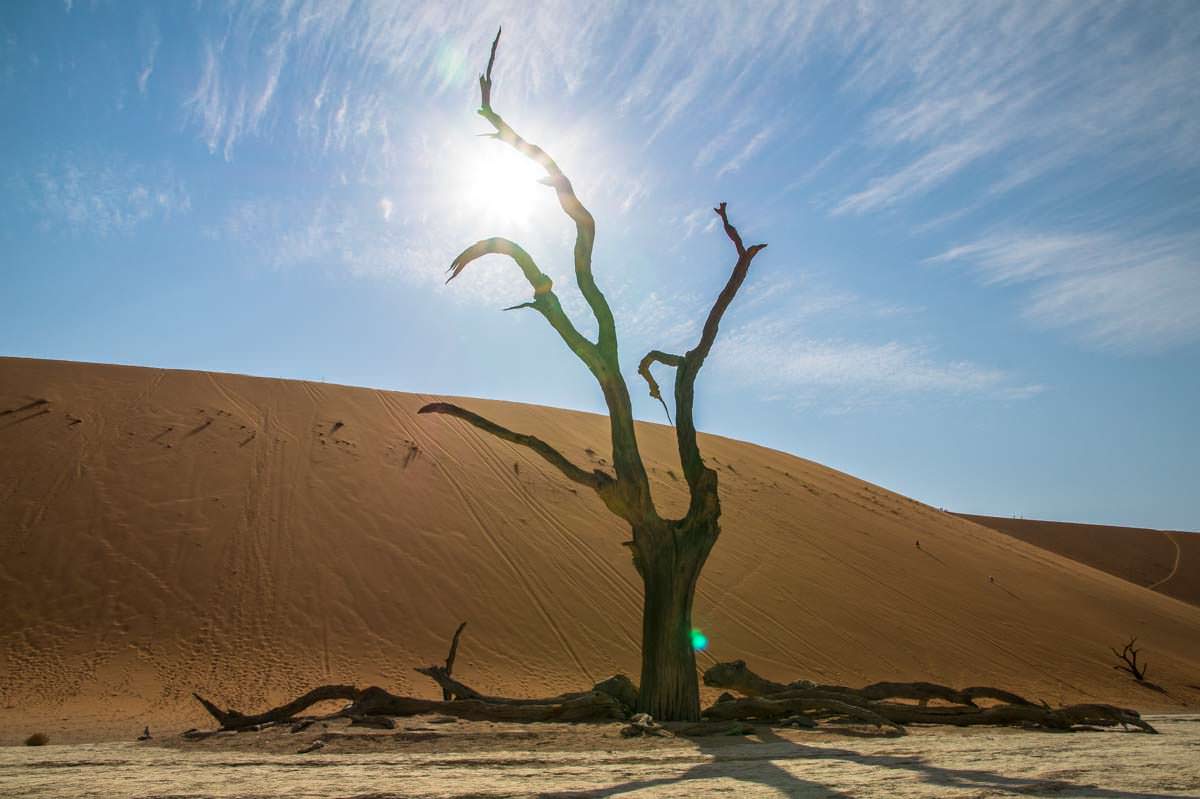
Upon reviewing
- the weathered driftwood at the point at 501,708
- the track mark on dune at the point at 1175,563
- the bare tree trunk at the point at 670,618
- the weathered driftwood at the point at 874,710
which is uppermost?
the track mark on dune at the point at 1175,563

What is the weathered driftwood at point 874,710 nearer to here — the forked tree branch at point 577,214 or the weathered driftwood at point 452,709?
the weathered driftwood at point 452,709

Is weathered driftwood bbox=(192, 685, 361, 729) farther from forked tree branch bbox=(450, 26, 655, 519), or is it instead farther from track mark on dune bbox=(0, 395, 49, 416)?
track mark on dune bbox=(0, 395, 49, 416)

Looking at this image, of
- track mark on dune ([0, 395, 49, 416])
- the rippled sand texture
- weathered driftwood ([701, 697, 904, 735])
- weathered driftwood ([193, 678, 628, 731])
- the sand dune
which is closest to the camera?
the rippled sand texture

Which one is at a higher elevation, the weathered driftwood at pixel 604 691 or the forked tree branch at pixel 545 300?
the forked tree branch at pixel 545 300

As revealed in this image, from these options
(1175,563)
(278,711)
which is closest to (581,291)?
(278,711)

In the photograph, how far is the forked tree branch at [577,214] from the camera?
7.62 metres

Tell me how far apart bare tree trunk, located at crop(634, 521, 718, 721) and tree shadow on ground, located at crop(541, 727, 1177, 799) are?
1644 millimetres

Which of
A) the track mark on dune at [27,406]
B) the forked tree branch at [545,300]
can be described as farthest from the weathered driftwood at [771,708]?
the track mark on dune at [27,406]

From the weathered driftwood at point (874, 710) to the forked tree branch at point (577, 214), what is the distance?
3.40 meters

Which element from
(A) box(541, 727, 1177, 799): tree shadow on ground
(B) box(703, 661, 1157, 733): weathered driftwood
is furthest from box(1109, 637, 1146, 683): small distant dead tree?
(A) box(541, 727, 1177, 799): tree shadow on ground

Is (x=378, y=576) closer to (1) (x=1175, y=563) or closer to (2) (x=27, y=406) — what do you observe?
(2) (x=27, y=406)

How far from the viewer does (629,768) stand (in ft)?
14.3

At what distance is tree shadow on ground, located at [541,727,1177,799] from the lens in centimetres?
329

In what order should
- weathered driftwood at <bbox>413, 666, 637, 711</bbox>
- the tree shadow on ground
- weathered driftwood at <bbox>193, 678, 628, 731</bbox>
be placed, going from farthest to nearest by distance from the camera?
weathered driftwood at <bbox>413, 666, 637, 711</bbox>, weathered driftwood at <bbox>193, 678, 628, 731</bbox>, the tree shadow on ground
